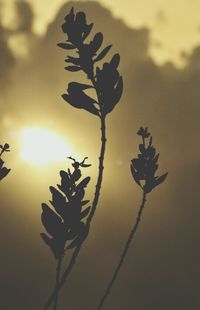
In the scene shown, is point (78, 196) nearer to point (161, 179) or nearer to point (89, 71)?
point (89, 71)

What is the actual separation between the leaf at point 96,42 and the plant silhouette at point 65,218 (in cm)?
152

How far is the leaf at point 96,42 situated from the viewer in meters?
4.79

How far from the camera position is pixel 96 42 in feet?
16.0

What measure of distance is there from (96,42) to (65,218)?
2.09 meters

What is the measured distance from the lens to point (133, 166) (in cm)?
750

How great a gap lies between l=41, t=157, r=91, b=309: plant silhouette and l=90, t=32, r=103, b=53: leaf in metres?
1.52

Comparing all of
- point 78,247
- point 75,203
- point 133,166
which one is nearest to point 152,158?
point 133,166

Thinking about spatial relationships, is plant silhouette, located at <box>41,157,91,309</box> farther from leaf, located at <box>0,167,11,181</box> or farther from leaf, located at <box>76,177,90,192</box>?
leaf, located at <box>0,167,11,181</box>

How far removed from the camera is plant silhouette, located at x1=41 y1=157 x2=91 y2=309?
3.93 meters

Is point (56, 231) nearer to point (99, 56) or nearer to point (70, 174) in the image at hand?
point (70, 174)

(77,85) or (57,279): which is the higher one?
(77,85)

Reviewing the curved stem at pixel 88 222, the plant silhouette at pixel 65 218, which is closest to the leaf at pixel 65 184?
the plant silhouette at pixel 65 218

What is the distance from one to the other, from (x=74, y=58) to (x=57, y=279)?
8.19 feet

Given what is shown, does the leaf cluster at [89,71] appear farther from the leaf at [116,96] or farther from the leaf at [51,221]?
the leaf at [51,221]
